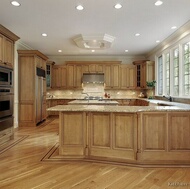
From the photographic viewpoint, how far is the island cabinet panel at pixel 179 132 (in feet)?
9.89

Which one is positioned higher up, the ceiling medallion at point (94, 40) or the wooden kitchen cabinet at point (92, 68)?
the ceiling medallion at point (94, 40)

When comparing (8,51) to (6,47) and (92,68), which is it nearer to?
(6,47)

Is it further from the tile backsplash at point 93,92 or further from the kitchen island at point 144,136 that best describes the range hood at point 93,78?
the kitchen island at point 144,136

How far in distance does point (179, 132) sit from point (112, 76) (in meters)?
5.67

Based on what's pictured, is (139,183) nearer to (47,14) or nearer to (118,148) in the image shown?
(118,148)

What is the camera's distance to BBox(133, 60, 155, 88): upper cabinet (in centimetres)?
765

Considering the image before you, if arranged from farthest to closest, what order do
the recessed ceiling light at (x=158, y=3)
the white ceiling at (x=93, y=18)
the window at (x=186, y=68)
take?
the window at (x=186, y=68), the white ceiling at (x=93, y=18), the recessed ceiling light at (x=158, y=3)

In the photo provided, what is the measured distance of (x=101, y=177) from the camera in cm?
253

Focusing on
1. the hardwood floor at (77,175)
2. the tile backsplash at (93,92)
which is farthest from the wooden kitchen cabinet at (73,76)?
the hardwood floor at (77,175)

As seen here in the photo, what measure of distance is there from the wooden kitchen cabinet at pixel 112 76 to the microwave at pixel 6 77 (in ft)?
15.8

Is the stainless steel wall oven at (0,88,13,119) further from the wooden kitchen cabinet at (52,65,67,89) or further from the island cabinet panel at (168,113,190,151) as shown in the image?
the wooden kitchen cabinet at (52,65,67,89)

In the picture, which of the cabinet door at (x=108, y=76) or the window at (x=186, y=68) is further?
the cabinet door at (x=108, y=76)

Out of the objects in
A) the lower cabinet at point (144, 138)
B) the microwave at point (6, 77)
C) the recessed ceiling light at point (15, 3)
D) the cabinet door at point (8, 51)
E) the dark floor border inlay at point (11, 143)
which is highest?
the recessed ceiling light at point (15, 3)

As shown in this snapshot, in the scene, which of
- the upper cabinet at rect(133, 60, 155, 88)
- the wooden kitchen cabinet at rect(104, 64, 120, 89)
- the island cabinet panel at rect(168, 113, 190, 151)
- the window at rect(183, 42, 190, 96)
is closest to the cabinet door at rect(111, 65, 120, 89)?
the wooden kitchen cabinet at rect(104, 64, 120, 89)
